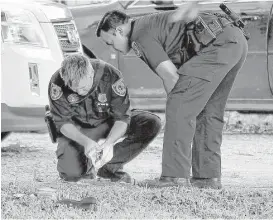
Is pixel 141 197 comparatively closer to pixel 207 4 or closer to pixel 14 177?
pixel 14 177

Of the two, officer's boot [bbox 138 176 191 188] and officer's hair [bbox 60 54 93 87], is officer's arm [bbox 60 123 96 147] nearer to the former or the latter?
officer's hair [bbox 60 54 93 87]

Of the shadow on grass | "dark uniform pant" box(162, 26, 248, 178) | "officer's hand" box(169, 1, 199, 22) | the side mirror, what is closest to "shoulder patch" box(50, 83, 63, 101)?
"dark uniform pant" box(162, 26, 248, 178)

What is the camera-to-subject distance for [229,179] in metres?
4.83

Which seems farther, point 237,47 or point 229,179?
point 229,179

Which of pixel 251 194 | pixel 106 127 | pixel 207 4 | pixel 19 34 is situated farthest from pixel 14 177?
pixel 207 4

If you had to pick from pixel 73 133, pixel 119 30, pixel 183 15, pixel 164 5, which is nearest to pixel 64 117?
pixel 73 133

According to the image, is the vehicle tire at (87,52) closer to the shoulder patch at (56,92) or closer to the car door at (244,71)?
the car door at (244,71)

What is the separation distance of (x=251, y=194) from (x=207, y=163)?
1.21ft

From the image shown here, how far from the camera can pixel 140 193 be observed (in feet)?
13.2

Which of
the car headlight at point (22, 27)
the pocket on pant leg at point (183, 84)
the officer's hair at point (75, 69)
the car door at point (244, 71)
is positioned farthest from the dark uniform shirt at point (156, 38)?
the car door at point (244, 71)

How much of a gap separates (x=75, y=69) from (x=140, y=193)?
2.36ft

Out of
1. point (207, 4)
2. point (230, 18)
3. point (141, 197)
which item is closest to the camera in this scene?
point (141, 197)

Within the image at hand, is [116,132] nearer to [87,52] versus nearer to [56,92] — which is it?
[56,92]

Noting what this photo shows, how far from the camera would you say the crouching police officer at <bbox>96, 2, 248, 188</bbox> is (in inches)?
160
